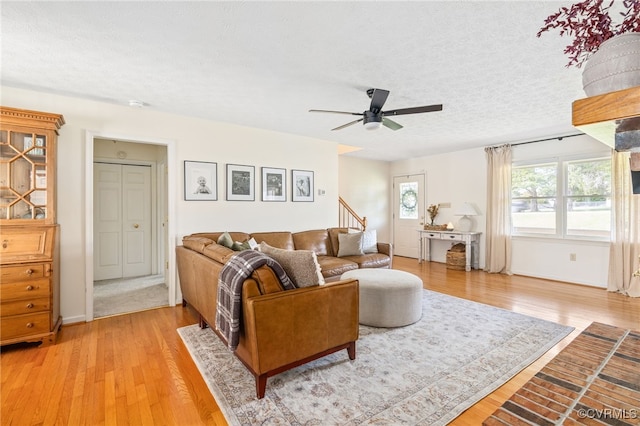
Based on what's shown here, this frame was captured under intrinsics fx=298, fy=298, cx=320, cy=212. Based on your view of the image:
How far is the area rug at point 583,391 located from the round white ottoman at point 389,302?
2139 millimetres

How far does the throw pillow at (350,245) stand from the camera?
4613 mm

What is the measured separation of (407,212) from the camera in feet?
24.5

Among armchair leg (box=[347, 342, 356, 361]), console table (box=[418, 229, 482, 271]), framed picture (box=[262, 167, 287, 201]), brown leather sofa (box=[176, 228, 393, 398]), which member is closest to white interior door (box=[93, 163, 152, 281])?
framed picture (box=[262, 167, 287, 201])

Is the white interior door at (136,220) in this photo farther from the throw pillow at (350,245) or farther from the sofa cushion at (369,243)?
the sofa cushion at (369,243)

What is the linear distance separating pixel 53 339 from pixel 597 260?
6.93m

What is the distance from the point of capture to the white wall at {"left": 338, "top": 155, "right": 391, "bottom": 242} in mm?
7125

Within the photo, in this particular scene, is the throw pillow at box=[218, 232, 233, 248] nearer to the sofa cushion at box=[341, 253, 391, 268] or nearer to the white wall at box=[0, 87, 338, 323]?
the white wall at box=[0, 87, 338, 323]

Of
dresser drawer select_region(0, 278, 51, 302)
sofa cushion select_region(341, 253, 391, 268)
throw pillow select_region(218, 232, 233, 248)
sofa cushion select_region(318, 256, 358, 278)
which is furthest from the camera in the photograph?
sofa cushion select_region(341, 253, 391, 268)

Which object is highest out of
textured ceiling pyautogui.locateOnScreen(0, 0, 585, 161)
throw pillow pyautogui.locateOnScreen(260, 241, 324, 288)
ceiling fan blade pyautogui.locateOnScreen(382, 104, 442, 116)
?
textured ceiling pyautogui.locateOnScreen(0, 0, 585, 161)

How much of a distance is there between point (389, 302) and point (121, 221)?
15.3 ft

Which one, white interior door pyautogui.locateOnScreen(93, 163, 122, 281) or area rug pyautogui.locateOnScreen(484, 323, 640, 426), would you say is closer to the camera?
→ area rug pyautogui.locateOnScreen(484, 323, 640, 426)

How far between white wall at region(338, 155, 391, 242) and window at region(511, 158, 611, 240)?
296 cm

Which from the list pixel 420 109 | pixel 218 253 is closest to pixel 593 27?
pixel 420 109

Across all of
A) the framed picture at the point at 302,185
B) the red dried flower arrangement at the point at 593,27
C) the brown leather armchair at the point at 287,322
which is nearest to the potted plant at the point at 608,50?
the red dried flower arrangement at the point at 593,27
